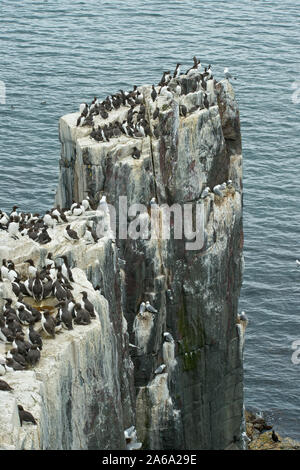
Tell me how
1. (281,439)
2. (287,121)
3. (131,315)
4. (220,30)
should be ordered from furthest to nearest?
(220,30) < (287,121) < (281,439) < (131,315)

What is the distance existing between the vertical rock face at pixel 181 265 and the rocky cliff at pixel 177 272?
0.04m

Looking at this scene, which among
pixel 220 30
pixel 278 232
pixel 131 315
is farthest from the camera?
pixel 220 30

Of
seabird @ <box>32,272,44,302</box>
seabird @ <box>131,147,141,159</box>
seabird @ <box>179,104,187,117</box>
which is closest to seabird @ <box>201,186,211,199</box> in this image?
seabird @ <box>179,104,187,117</box>

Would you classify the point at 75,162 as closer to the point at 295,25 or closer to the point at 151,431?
the point at 151,431

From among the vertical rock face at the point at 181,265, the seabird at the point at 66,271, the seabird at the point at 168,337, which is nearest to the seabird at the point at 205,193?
the vertical rock face at the point at 181,265

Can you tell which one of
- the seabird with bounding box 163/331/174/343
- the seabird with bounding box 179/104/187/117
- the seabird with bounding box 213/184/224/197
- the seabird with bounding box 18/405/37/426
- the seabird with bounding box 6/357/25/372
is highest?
the seabird with bounding box 179/104/187/117

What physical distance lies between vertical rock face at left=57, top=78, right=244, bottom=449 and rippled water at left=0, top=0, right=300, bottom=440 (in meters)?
7.77

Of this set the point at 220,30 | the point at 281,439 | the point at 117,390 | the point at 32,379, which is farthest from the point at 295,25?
the point at 32,379

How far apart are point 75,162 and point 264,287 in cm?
2122

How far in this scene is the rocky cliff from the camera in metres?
44.8

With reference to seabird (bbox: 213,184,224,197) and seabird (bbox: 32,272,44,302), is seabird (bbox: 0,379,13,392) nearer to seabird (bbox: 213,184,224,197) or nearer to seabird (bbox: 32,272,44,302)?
seabird (bbox: 32,272,44,302)

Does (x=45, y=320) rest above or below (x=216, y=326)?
above

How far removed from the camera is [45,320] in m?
31.5

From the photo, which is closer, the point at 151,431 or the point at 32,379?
the point at 32,379
